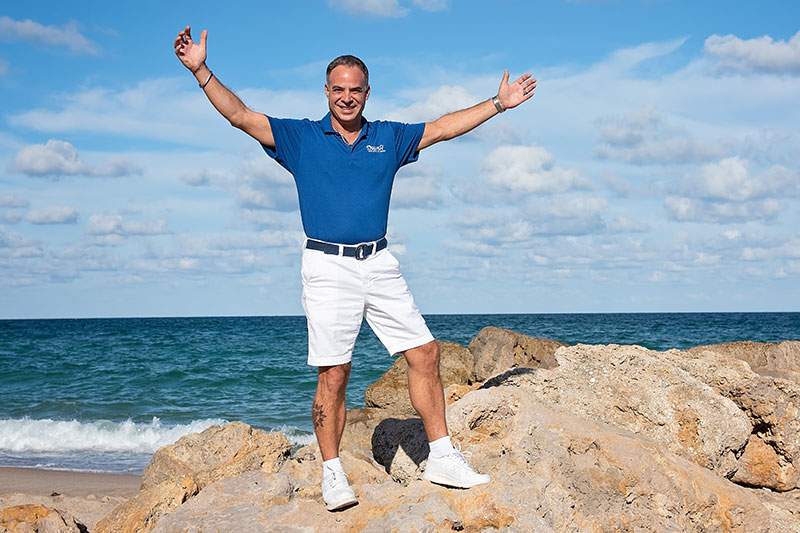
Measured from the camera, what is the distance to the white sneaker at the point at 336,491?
4.65 meters

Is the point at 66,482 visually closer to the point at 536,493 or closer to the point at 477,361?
the point at 477,361

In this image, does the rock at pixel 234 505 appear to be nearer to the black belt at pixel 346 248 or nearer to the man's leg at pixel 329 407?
the man's leg at pixel 329 407

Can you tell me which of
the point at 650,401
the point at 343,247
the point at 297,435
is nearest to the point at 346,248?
the point at 343,247

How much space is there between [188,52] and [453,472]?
2816 mm

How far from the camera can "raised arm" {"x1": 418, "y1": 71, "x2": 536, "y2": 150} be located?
17.4ft

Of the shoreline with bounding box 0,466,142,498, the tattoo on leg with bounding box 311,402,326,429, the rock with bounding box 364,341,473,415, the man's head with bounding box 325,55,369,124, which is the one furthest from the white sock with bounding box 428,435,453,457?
the shoreline with bounding box 0,466,142,498

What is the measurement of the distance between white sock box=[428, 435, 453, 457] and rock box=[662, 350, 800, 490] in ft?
8.57

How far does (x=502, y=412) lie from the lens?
5.45 meters

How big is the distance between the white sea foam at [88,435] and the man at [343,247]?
1023 centimetres

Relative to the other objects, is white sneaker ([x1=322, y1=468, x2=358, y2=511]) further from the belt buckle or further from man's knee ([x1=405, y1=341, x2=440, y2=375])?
the belt buckle

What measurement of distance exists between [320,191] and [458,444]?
1.83m

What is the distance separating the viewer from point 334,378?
4977 millimetres

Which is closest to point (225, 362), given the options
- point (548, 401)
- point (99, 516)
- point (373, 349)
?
point (373, 349)

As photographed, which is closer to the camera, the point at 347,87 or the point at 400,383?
the point at 347,87
